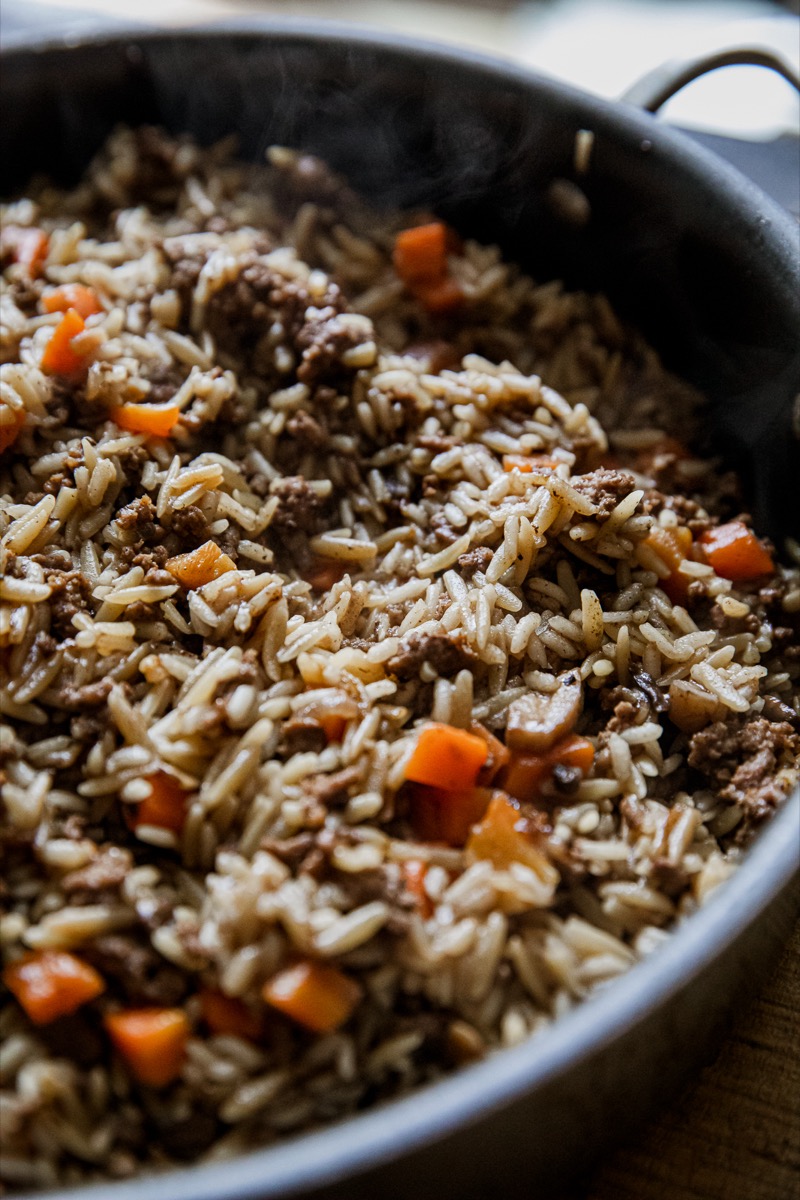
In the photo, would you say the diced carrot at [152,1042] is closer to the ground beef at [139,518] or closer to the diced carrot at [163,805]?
the diced carrot at [163,805]

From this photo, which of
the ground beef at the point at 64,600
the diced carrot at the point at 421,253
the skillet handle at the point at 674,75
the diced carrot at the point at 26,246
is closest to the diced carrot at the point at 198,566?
the ground beef at the point at 64,600

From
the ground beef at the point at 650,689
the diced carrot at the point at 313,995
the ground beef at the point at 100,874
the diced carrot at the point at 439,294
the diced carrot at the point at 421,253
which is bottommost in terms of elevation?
the ground beef at the point at 100,874

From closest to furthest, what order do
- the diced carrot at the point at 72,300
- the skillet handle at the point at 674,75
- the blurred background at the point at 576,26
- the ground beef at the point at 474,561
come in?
the ground beef at the point at 474,561 < the diced carrot at the point at 72,300 < the skillet handle at the point at 674,75 < the blurred background at the point at 576,26

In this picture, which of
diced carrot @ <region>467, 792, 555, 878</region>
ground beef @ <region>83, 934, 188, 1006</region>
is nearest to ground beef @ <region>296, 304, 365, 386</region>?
diced carrot @ <region>467, 792, 555, 878</region>

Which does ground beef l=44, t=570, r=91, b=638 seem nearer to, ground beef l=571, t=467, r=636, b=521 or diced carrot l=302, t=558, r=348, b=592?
diced carrot l=302, t=558, r=348, b=592

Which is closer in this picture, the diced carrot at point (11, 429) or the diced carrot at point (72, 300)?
the diced carrot at point (11, 429)

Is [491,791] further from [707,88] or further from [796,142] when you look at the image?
[707,88]
